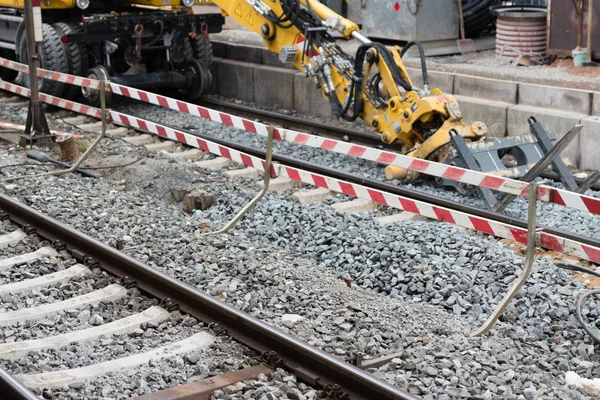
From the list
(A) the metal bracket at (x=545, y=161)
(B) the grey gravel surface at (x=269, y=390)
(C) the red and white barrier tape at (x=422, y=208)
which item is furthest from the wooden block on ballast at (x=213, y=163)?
(B) the grey gravel surface at (x=269, y=390)

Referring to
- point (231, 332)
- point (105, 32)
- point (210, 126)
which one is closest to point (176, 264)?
point (231, 332)

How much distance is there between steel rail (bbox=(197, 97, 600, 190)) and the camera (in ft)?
36.6

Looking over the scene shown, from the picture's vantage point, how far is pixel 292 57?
33.6ft

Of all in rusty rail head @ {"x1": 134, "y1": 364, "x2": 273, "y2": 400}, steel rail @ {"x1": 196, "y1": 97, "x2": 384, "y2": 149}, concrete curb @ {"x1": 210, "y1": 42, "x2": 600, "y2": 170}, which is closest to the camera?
rusty rail head @ {"x1": 134, "y1": 364, "x2": 273, "y2": 400}

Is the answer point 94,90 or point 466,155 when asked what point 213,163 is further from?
point 94,90

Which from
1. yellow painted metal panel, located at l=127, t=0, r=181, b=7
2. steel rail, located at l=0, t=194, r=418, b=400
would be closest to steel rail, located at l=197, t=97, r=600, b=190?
yellow painted metal panel, located at l=127, t=0, r=181, b=7

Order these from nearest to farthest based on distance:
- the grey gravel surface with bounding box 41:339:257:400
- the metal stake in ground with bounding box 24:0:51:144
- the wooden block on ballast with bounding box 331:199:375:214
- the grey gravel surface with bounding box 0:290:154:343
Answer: the grey gravel surface with bounding box 41:339:257:400 → the grey gravel surface with bounding box 0:290:154:343 → the wooden block on ballast with bounding box 331:199:375:214 → the metal stake in ground with bounding box 24:0:51:144

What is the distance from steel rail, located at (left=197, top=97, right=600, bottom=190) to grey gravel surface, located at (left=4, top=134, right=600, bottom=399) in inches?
109

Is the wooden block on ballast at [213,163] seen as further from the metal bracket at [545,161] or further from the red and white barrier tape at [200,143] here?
the metal bracket at [545,161]

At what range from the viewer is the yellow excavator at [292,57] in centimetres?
889

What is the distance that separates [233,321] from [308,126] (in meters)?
7.01

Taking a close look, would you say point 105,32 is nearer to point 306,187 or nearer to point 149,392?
point 306,187

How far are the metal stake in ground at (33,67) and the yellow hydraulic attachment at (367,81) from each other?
2460 millimetres

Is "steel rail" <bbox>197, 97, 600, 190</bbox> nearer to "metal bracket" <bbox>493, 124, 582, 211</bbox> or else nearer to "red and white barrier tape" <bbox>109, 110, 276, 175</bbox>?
"metal bracket" <bbox>493, 124, 582, 211</bbox>
